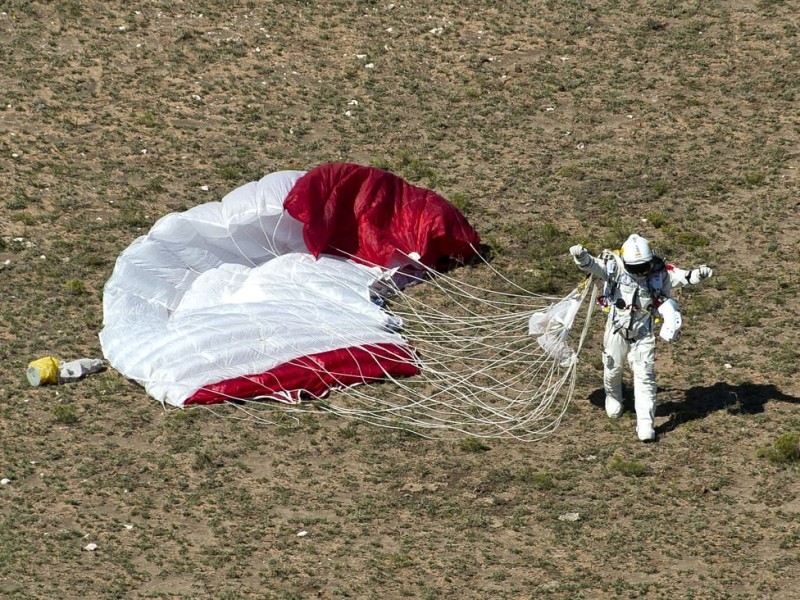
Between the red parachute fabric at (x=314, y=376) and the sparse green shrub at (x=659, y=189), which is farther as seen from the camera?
the sparse green shrub at (x=659, y=189)

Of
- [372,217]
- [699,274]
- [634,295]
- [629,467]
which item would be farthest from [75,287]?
[699,274]

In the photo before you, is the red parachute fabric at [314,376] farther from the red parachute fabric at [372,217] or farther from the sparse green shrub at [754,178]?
the sparse green shrub at [754,178]

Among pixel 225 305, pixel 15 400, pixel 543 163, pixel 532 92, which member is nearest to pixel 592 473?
pixel 225 305

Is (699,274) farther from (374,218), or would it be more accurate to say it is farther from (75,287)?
(75,287)

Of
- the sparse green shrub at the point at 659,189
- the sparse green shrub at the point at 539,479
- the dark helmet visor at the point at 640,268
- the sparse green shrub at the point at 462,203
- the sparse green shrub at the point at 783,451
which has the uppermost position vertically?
the dark helmet visor at the point at 640,268

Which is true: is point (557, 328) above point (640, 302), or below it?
below

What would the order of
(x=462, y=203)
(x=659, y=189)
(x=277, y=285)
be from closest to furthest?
1. (x=277, y=285)
2. (x=462, y=203)
3. (x=659, y=189)

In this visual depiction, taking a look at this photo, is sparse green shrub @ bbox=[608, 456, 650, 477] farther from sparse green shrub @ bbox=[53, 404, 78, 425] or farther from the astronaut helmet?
sparse green shrub @ bbox=[53, 404, 78, 425]

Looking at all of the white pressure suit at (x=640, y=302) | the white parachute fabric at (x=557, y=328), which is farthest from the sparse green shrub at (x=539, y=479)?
the white parachute fabric at (x=557, y=328)
